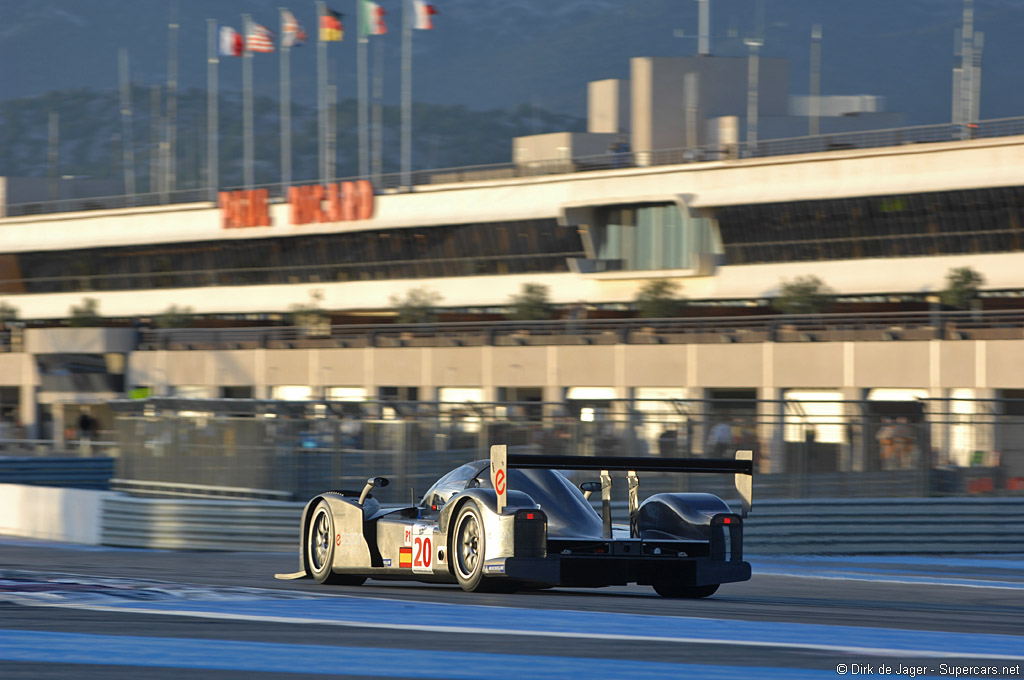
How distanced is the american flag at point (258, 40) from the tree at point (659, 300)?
2021 centimetres

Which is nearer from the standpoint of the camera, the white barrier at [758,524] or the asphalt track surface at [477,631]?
the asphalt track surface at [477,631]

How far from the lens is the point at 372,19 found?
188 ft

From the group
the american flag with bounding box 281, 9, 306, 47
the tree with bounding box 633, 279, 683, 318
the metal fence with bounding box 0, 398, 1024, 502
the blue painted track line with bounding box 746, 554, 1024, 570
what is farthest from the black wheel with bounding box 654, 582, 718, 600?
the american flag with bounding box 281, 9, 306, 47

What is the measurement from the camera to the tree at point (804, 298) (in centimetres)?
4716

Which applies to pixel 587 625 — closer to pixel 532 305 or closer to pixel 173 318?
pixel 532 305

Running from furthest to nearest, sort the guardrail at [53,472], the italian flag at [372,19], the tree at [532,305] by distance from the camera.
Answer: the italian flag at [372,19], the tree at [532,305], the guardrail at [53,472]

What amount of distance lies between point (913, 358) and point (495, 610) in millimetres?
35098

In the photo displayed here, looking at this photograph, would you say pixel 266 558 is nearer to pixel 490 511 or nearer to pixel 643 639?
pixel 490 511

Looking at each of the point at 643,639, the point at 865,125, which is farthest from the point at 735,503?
the point at 865,125

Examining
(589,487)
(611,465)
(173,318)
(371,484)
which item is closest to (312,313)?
(173,318)

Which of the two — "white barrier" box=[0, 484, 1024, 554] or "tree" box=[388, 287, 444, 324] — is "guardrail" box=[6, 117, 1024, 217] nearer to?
"tree" box=[388, 287, 444, 324]

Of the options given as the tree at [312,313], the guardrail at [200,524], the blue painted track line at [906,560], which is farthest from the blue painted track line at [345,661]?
the tree at [312,313]

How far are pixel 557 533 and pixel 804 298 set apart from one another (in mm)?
38263

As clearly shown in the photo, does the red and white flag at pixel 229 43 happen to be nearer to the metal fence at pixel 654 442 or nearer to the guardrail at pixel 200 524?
the guardrail at pixel 200 524
